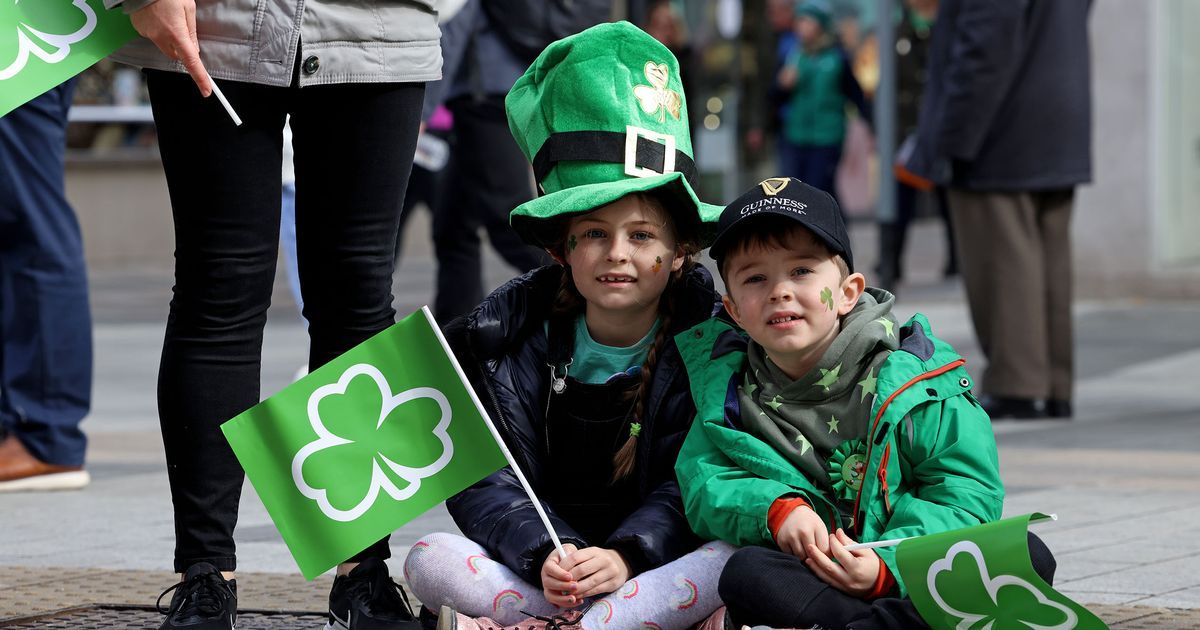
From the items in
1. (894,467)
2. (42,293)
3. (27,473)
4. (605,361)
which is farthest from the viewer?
(27,473)

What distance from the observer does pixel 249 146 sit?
322 centimetres

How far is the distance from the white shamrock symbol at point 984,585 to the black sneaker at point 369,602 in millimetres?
927

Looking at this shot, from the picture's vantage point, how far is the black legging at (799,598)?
114 inches

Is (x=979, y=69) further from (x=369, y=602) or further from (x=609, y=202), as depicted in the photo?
(x=369, y=602)

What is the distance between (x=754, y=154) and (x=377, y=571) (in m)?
16.8

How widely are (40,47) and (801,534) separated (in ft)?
4.95

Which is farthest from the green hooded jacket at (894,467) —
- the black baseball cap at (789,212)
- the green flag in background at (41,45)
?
the green flag in background at (41,45)

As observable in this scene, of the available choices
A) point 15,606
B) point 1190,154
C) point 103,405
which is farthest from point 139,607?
point 1190,154

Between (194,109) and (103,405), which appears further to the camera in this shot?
(103,405)

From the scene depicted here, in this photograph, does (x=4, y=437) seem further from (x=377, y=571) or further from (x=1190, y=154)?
(x=1190, y=154)

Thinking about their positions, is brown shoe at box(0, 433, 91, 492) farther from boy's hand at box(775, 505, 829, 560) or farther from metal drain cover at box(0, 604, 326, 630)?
boy's hand at box(775, 505, 829, 560)

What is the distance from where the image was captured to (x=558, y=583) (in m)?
3.09

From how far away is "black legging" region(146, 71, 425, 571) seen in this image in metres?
3.19

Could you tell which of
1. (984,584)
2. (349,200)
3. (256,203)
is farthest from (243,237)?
(984,584)
